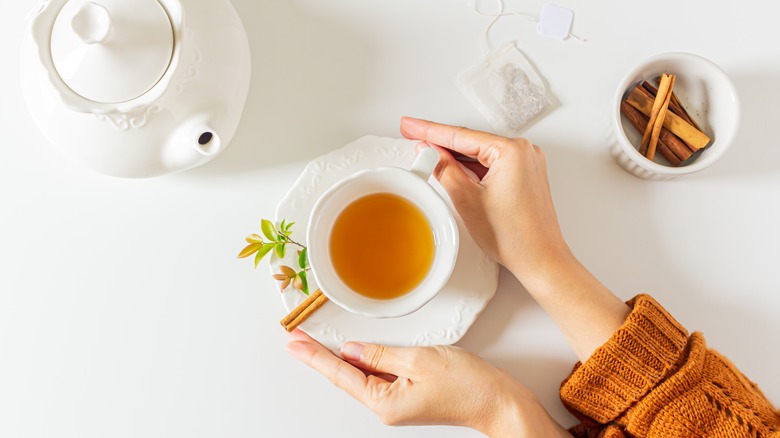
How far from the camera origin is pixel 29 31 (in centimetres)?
67

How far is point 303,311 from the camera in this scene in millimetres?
878

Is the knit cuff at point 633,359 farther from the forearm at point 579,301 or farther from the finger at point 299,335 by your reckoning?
the finger at point 299,335

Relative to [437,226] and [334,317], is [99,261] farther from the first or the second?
[437,226]

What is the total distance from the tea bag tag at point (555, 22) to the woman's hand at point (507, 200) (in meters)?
0.21

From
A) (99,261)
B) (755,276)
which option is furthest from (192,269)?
(755,276)

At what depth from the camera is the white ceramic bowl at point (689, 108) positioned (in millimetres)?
852

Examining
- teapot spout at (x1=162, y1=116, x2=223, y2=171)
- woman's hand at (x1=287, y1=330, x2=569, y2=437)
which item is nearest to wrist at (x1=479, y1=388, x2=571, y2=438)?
woman's hand at (x1=287, y1=330, x2=569, y2=437)

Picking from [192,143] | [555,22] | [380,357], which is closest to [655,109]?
[555,22]

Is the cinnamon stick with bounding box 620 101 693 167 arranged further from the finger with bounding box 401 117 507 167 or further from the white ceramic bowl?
the finger with bounding box 401 117 507 167

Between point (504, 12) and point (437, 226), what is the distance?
1.27ft

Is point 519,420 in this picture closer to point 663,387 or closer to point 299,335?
point 663,387

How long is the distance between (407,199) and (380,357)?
0.24 meters

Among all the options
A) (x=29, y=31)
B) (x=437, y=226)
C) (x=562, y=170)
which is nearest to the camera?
(x=29, y=31)

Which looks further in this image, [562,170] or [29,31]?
[562,170]
